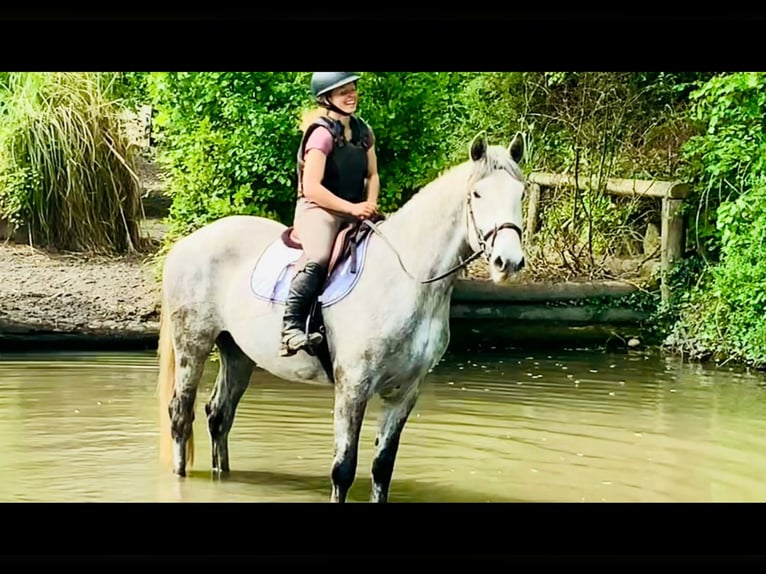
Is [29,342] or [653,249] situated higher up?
[653,249]

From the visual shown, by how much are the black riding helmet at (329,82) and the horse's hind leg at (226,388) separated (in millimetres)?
1089

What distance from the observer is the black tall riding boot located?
520 cm

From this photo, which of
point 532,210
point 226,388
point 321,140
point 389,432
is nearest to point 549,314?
point 532,210

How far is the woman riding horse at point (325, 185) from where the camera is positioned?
17.1 feet

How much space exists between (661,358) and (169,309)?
3495 millimetres

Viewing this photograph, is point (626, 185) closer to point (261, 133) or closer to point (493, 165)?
point (261, 133)

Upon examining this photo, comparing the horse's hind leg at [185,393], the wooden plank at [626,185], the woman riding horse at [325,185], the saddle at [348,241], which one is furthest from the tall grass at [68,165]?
the saddle at [348,241]

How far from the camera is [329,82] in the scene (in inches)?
209

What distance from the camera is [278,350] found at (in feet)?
17.9

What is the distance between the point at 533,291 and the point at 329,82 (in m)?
3.50

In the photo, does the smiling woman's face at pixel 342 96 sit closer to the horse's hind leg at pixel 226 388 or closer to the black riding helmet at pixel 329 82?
the black riding helmet at pixel 329 82

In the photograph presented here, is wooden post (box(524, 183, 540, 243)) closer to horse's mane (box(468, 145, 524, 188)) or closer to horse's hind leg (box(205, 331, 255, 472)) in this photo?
horse's hind leg (box(205, 331, 255, 472))
